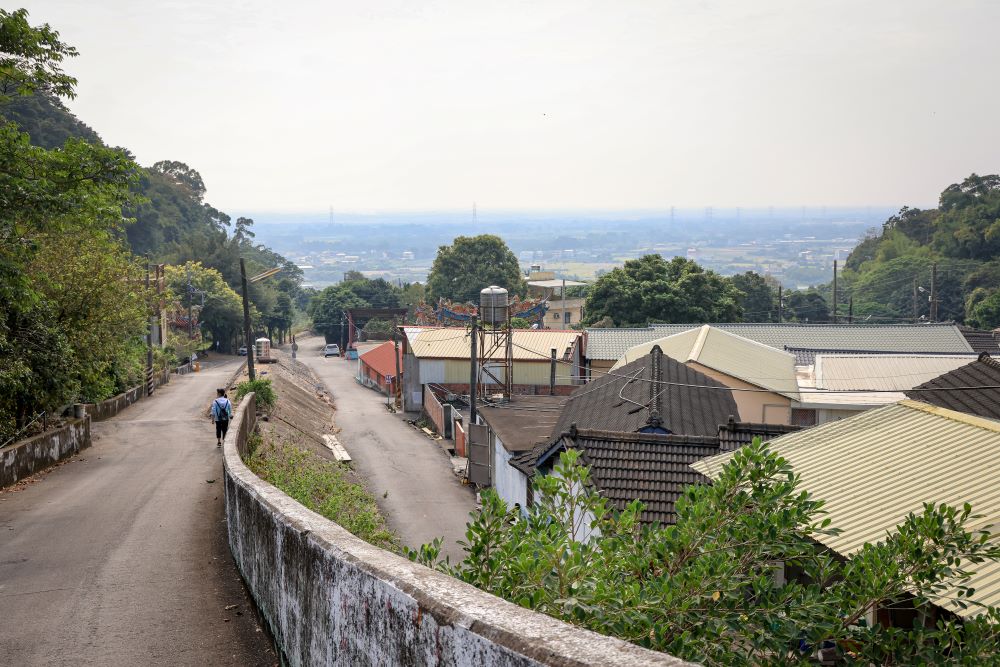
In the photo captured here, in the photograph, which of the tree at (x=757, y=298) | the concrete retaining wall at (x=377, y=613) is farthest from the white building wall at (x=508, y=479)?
the tree at (x=757, y=298)

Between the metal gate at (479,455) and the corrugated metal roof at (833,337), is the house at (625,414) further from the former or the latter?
the corrugated metal roof at (833,337)

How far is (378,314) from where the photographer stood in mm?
86875

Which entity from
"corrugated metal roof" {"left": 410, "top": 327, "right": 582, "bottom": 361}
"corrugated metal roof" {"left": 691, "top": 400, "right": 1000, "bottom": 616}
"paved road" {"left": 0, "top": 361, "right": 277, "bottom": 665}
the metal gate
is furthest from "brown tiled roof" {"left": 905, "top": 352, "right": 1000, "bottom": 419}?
"corrugated metal roof" {"left": 410, "top": 327, "right": 582, "bottom": 361}

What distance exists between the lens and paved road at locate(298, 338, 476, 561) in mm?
22577

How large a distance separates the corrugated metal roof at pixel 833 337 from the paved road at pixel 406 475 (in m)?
8.65

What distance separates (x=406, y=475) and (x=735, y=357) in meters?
10.8

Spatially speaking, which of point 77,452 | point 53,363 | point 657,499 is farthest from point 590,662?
point 77,452

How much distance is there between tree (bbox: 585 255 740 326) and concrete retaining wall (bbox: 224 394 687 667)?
4735cm

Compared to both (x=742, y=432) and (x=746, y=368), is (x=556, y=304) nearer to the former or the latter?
(x=746, y=368)

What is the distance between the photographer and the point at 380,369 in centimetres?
5997

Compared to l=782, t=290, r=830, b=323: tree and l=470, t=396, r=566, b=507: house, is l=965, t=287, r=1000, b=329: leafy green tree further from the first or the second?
l=470, t=396, r=566, b=507: house

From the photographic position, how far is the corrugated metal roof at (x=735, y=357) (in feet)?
85.9

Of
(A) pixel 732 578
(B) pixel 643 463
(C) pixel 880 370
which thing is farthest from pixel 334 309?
(A) pixel 732 578

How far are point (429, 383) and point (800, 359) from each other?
18297mm
